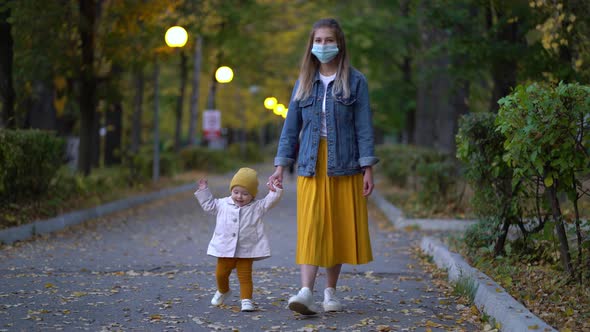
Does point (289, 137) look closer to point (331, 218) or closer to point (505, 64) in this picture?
point (331, 218)

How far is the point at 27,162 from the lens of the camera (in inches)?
510

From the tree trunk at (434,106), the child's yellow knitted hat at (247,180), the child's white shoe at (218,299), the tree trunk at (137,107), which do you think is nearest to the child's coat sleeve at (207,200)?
the child's yellow knitted hat at (247,180)

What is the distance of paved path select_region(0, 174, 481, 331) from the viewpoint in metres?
6.34

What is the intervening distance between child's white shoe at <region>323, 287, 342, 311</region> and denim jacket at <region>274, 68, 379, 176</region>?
0.90 metres

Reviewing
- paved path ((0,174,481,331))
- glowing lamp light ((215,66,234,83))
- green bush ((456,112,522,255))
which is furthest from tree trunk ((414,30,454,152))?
green bush ((456,112,522,255))

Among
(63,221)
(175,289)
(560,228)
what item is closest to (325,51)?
(560,228)

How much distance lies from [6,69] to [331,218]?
9944mm

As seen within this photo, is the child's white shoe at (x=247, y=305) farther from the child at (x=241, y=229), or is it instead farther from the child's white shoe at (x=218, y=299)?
the child's white shoe at (x=218, y=299)

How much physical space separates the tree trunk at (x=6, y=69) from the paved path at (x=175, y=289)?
3.12m

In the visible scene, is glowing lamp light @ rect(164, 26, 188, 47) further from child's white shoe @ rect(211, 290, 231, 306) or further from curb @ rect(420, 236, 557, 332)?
child's white shoe @ rect(211, 290, 231, 306)

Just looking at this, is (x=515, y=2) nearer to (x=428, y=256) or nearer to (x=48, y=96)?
(x=428, y=256)

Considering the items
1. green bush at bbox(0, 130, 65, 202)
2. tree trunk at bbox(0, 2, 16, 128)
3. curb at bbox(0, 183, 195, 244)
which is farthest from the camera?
tree trunk at bbox(0, 2, 16, 128)

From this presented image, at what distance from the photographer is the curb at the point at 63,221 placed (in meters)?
11.7

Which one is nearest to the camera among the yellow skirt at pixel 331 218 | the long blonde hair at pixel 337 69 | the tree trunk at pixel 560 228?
the yellow skirt at pixel 331 218
